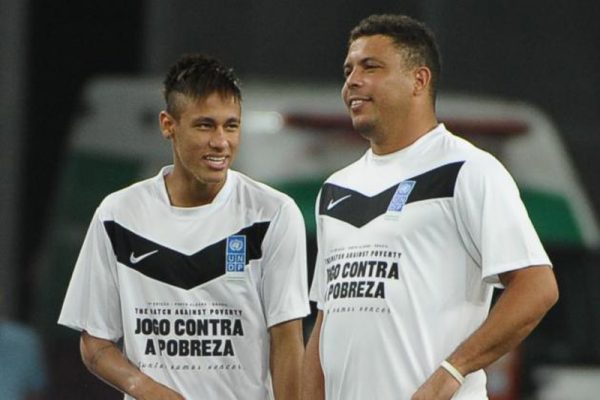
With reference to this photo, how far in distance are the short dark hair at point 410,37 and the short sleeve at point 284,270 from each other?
0.61 metres

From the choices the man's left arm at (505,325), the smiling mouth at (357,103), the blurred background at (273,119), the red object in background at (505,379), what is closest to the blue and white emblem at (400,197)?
the smiling mouth at (357,103)

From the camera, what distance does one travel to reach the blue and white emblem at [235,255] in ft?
20.1

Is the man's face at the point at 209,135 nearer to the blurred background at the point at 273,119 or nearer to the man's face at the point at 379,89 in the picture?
the man's face at the point at 379,89

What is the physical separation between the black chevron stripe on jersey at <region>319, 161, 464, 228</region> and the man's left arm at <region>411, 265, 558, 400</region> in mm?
314

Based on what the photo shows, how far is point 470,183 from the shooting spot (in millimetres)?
5680

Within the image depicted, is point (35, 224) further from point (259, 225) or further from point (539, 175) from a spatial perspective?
point (259, 225)

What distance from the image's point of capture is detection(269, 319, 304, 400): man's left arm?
6.19 metres

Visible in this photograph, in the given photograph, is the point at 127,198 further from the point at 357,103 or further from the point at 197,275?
the point at 357,103

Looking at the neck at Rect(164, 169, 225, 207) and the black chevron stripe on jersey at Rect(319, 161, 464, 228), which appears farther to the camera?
the neck at Rect(164, 169, 225, 207)

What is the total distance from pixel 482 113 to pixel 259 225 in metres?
4.68

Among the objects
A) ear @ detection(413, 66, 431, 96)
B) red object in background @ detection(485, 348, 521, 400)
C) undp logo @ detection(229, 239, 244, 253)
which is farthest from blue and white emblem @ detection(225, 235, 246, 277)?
red object in background @ detection(485, 348, 521, 400)

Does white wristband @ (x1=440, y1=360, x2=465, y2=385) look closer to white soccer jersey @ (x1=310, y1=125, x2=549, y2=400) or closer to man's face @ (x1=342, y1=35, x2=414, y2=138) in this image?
white soccer jersey @ (x1=310, y1=125, x2=549, y2=400)

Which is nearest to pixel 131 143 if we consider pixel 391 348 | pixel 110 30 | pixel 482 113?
pixel 482 113

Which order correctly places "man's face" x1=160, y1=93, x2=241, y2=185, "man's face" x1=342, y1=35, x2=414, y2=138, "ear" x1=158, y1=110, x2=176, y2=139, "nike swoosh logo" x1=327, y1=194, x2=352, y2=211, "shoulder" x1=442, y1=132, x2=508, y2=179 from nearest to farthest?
"shoulder" x1=442, y1=132, x2=508, y2=179 → "man's face" x1=342, y1=35, x2=414, y2=138 → "nike swoosh logo" x1=327, y1=194, x2=352, y2=211 → "man's face" x1=160, y1=93, x2=241, y2=185 → "ear" x1=158, y1=110, x2=176, y2=139
